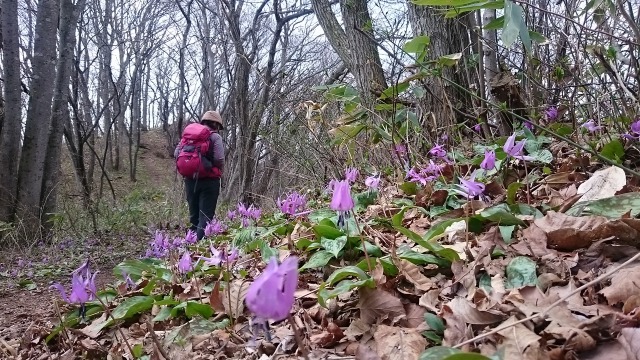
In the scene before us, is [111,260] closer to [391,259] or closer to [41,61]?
[41,61]

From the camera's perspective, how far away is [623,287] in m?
1.09

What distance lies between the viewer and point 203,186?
20.1 ft

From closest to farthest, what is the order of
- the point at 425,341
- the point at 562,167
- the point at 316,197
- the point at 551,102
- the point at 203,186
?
the point at 425,341
the point at 562,167
the point at 551,102
the point at 316,197
the point at 203,186

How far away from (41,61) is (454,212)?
6890 millimetres

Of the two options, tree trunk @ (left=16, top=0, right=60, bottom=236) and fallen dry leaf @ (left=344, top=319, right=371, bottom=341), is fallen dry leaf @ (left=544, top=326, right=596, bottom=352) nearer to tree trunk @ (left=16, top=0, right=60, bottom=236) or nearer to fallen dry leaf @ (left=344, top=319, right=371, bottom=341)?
fallen dry leaf @ (left=344, top=319, right=371, bottom=341)

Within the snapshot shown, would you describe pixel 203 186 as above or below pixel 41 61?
below

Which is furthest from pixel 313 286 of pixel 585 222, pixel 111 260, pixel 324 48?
pixel 324 48

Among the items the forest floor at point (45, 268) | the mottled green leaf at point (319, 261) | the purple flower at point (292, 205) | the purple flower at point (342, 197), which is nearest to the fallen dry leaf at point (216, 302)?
the mottled green leaf at point (319, 261)

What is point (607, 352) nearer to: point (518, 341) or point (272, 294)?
point (518, 341)

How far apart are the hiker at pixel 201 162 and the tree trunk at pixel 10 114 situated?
97.0 inches

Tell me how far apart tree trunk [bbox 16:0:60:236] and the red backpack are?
2423 millimetres

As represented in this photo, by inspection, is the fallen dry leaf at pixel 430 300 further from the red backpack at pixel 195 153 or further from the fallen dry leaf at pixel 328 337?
the red backpack at pixel 195 153

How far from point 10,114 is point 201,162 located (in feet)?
9.81

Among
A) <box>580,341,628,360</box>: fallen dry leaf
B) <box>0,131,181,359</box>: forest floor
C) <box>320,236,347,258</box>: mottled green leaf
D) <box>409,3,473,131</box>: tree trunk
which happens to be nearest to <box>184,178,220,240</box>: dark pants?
<box>0,131,181,359</box>: forest floor
